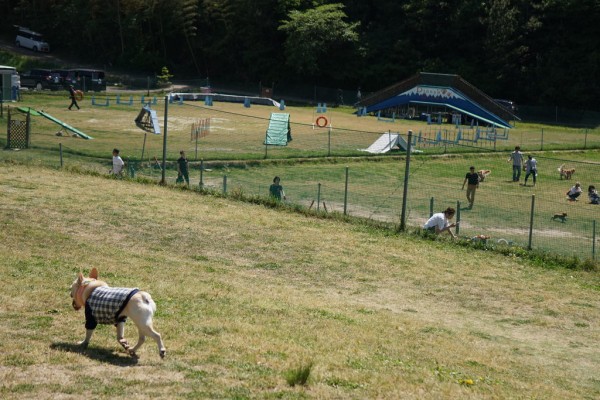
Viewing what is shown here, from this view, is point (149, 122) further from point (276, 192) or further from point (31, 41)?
point (31, 41)

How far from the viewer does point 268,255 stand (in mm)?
19906

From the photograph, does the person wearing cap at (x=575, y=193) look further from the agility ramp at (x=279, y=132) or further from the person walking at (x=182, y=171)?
the agility ramp at (x=279, y=132)

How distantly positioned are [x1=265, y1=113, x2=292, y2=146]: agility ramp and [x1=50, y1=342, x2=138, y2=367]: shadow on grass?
27.9 meters

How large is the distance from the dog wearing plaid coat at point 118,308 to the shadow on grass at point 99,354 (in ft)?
0.37

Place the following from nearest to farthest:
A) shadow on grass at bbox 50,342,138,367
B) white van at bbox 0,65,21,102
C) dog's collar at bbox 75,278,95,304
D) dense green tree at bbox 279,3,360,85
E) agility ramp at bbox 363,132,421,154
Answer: shadow on grass at bbox 50,342,138,367 < dog's collar at bbox 75,278,95,304 < agility ramp at bbox 363,132,421,154 < white van at bbox 0,65,21,102 < dense green tree at bbox 279,3,360,85

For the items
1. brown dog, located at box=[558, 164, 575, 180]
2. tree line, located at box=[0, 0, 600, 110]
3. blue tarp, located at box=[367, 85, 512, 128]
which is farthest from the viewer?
tree line, located at box=[0, 0, 600, 110]

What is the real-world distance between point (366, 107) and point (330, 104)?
17.6 ft

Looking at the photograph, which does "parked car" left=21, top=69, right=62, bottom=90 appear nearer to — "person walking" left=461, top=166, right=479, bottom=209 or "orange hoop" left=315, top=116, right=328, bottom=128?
"orange hoop" left=315, top=116, right=328, bottom=128

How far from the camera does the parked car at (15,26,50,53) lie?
82625 millimetres

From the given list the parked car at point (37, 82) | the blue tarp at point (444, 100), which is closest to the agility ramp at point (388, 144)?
the blue tarp at point (444, 100)

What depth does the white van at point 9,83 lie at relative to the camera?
5138 cm

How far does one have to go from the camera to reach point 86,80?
63.0m

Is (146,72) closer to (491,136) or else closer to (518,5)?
(518,5)

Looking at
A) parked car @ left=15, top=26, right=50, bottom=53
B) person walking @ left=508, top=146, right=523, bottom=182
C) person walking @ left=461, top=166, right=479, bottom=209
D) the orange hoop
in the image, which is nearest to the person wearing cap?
person walking @ left=508, top=146, right=523, bottom=182
